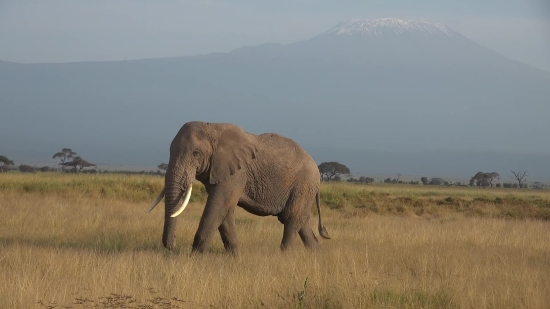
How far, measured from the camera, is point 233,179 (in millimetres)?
11664

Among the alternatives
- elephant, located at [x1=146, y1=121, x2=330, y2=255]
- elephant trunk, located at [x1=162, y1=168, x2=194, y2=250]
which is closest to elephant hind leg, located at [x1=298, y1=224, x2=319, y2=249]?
elephant, located at [x1=146, y1=121, x2=330, y2=255]

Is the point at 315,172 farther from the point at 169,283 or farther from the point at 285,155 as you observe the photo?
the point at 169,283

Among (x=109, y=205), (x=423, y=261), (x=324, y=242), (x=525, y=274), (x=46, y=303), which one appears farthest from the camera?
(x=109, y=205)

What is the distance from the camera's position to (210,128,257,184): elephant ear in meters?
11.5

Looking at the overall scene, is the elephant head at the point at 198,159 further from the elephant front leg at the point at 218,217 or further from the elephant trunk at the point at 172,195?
A: the elephant front leg at the point at 218,217

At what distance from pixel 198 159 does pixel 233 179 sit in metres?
0.63

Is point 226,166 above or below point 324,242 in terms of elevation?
above

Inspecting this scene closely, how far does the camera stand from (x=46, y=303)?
7.28 meters

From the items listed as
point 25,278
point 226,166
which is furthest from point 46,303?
point 226,166

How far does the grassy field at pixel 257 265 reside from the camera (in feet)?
25.3

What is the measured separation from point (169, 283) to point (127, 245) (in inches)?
170

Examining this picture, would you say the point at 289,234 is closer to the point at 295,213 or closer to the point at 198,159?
the point at 295,213

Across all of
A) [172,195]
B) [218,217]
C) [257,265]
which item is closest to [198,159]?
[172,195]

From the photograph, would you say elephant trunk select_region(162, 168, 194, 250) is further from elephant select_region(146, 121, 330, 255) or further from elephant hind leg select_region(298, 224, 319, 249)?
elephant hind leg select_region(298, 224, 319, 249)
